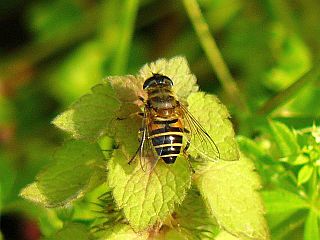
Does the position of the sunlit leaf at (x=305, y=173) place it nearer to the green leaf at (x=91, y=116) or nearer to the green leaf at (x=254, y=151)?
the green leaf at (x=254, y=151)

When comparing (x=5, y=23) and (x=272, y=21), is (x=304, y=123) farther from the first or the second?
(x=5, y=23)

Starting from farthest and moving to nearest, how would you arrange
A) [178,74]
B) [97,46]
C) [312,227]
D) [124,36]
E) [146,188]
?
[97,46], [124,36], [312,227], [178,74], [146,188]

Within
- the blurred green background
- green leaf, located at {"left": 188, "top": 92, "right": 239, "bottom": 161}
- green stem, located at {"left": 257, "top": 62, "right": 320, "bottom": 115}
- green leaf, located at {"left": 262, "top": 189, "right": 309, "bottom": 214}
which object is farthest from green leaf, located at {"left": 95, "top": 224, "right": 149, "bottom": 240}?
the blurred green background

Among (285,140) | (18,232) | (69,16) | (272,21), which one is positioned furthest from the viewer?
(69,16)

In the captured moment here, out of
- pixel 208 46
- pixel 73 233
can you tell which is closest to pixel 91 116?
pixel 73 233

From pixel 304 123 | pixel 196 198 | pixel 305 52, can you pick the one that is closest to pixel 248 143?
pixel 304 123

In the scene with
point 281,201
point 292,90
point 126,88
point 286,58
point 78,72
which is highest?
point 78,72

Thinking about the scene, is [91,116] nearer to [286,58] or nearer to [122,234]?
[122,234]

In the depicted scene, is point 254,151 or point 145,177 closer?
point 145,177
